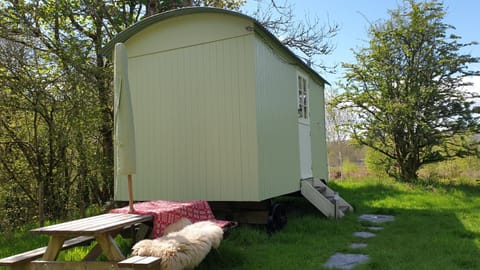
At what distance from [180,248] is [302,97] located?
4.72m

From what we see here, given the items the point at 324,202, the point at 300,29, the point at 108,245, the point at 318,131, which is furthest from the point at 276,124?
the point at 300,29

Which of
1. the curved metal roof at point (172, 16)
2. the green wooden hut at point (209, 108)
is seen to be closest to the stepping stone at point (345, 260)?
the green wooden hut at point (209, 108)

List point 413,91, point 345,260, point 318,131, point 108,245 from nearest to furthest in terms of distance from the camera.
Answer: point 108,245, point 345,260, point 318,131, point 413,91

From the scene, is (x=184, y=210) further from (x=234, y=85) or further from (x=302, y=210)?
(x=302, y=210)

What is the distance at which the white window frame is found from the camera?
673cm

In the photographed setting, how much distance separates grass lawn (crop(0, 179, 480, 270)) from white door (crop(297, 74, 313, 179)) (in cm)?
80

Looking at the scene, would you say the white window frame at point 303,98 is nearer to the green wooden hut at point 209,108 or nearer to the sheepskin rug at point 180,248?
the green wooden hut at point 209,108

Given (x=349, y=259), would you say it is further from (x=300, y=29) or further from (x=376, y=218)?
(x=300, y=29)

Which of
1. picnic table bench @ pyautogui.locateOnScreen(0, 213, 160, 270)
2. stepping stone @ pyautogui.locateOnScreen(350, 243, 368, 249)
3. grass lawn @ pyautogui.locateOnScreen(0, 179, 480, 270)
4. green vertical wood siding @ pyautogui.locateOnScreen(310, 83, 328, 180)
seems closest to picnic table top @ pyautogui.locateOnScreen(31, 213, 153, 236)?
picnic table bench @ pyautogui.locateOnScreen(0, 213, 160, 270)

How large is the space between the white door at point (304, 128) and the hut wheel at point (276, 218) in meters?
1.26

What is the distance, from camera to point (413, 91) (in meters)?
10.1

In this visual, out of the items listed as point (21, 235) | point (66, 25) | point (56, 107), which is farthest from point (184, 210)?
point (66, 25)

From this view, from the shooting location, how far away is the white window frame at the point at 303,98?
6734 mm

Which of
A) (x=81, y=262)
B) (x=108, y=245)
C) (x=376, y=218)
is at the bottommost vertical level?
(x=376, y=218)
